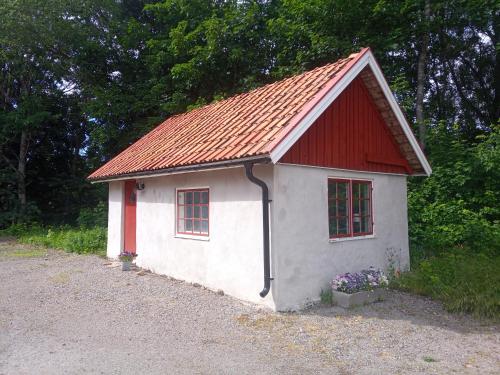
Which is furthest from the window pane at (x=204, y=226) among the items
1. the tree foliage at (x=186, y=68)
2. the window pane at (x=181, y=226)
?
the tree foliage at (x=186, y=68)

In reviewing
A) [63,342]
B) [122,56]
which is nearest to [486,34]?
[122,56]

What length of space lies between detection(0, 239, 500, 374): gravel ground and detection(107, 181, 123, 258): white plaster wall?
3.61m

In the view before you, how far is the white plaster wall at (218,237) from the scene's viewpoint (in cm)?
742

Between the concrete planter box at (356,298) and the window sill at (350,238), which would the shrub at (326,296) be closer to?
the concrete planter box at (356,298)

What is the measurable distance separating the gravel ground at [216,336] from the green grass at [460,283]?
301 millimetres

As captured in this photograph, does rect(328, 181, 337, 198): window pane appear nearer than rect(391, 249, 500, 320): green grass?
No

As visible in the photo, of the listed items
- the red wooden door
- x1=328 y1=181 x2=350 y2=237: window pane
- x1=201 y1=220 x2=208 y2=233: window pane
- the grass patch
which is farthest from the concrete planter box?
the grass patch

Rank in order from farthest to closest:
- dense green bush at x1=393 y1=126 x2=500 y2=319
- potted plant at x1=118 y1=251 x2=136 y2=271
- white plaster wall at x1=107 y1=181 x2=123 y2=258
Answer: white plaster wall at x1=107 y1=181 x2=123 y2=258, potted plant at x1=118 y1=251 x2=136 y2=271, dense green bush at x1=393 y1=126 x2=500 y2=319

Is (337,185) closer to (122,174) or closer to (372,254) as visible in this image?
(372,254)

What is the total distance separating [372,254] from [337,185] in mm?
1839

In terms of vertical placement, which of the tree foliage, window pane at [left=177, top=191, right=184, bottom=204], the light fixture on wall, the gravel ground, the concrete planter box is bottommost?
the gravel ground

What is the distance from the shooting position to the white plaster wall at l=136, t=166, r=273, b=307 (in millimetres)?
7422

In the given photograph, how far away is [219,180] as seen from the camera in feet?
27.0

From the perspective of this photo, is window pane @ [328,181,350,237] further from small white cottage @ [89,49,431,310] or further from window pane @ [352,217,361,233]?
window pane @ [352,217,361,233]
